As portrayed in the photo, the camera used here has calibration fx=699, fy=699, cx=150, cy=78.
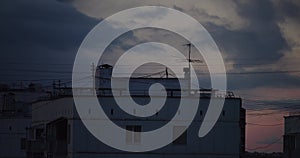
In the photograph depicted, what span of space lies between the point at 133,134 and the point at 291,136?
17449 millimetres

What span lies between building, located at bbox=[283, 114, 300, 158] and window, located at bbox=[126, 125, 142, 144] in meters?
16.7

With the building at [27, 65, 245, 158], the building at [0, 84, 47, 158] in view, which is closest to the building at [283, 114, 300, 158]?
the building at [27, 65, 245, 158]

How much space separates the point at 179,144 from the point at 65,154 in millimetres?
10309

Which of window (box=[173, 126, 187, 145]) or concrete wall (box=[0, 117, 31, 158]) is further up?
window (box=[173, 126, 187, 145])

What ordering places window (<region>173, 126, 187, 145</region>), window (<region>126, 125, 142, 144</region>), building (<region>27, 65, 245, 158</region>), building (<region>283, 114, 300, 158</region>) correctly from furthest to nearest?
1. building (<region>283, 114, 300, 158</region>)
2. window (<region>173, 126, 187, 145</region>)
3. building (<region>27, 65, 245, 158</region>)
4. window (<region>126, 125, 142, 144</region>)

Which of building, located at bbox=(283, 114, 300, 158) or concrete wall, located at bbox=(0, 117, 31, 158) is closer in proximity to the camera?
building, located at bbox=(283, 114, 300, 158)

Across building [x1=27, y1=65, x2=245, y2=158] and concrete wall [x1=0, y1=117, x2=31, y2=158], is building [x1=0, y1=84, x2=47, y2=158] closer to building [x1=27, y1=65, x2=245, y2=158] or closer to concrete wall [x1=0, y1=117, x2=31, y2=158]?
concrete wall [x1=0, y1=117, x2=31, y2=158]

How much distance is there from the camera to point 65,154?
6238 centimetres

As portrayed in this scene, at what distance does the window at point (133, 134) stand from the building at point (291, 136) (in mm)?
16691

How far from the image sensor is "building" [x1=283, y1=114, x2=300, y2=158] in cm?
6745

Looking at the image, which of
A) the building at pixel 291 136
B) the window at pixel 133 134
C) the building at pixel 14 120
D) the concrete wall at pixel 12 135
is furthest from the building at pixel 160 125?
the concrete wall at pixel 12 135

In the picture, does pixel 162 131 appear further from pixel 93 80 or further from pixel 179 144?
pixel 93 80

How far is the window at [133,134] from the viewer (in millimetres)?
60188

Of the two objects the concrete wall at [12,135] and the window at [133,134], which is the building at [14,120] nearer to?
the concrete wall at [12,135]
